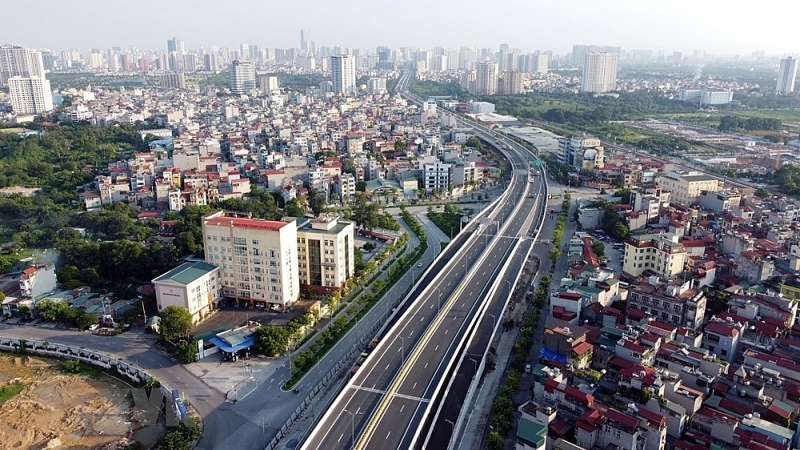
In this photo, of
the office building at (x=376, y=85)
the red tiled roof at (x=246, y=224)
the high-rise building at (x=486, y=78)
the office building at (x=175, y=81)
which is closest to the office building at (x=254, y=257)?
the red tiled roof at (x=246, y=224)

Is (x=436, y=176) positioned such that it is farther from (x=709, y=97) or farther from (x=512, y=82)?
(x=512, y=82)

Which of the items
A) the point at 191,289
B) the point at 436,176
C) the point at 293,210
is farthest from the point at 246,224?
the point at 436,176

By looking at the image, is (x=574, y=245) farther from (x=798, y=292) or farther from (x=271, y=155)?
(x=271, y=155)

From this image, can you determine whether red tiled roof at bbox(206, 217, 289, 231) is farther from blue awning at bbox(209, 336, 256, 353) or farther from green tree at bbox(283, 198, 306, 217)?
green tree at bbox(283, 198, 306, 217)

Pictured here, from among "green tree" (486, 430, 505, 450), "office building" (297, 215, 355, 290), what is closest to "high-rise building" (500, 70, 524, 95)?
"office building" (297, 215, 355, 290)

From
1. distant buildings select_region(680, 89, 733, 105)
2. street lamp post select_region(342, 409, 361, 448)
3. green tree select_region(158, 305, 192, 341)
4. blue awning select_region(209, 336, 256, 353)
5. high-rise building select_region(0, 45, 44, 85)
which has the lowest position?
blue awning select_region(209, 336, 256, 353)

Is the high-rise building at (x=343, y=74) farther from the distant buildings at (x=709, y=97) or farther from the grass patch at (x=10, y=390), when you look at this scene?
the grass patch at (x=10, y=390)

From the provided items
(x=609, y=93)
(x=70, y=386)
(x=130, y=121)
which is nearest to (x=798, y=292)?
(x=70, y=386)
